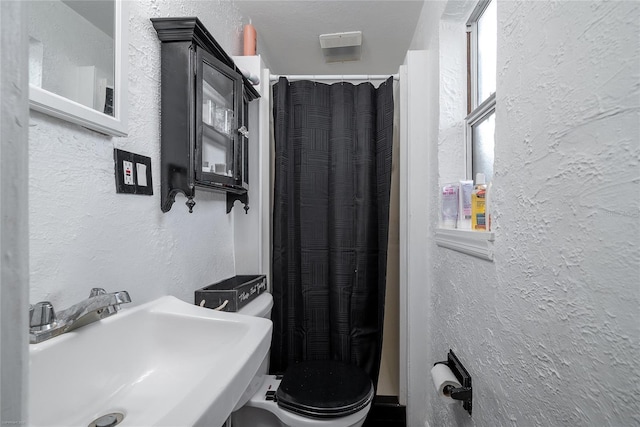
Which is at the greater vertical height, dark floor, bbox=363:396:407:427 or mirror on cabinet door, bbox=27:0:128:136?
mirror on cabinet door, bbox=27:0:128:136

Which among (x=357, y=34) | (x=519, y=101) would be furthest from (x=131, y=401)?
(x=357, y=34)

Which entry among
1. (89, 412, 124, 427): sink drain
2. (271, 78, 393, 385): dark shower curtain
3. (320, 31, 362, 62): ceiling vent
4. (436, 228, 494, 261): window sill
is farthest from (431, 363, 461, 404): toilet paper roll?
(320, 31, 362, 62): ceiling vent

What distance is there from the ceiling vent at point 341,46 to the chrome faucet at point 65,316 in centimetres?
178

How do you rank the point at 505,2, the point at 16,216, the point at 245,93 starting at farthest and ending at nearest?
the point at 245,93
the point at 505,2
the point at 16,216

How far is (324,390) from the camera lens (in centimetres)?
116

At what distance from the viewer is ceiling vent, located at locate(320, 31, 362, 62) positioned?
1773mm

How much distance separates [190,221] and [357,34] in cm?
146

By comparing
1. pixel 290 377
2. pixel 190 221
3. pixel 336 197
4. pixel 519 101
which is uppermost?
pixel 519 101

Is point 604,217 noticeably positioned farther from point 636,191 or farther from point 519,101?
point 519,101

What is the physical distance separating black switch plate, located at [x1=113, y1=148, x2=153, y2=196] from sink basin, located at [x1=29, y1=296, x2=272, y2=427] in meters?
0.32

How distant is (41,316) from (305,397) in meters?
0.89

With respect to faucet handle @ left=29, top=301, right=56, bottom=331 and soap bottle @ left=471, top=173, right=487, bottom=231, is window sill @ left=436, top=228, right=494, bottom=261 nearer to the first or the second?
soap bottle @ left=471, top=173, right=487, bottom=231

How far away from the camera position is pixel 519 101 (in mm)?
652

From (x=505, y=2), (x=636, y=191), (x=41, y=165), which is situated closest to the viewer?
(x=636, y=191)
